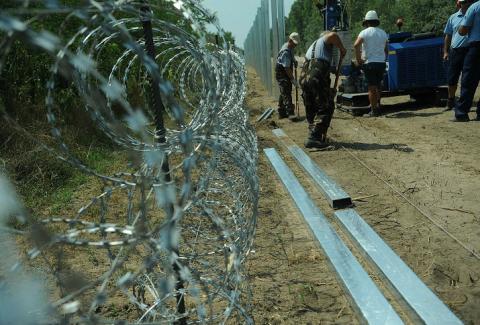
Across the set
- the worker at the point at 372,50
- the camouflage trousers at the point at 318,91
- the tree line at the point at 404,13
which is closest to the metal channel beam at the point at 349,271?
the camouflage trousers at the point at 318,91

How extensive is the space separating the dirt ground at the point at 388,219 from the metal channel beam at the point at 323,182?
10 centimetres

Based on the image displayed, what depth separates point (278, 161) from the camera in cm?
639

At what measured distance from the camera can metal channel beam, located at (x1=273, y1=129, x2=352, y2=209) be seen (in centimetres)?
454

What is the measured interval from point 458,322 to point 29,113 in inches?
260

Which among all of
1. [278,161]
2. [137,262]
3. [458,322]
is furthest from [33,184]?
[458,322]

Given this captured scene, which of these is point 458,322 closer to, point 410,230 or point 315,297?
point 315,297

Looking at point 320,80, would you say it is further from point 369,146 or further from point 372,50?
point 372,50

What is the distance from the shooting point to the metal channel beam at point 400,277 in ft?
8.74

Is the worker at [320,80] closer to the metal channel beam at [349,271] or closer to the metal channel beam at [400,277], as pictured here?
the metal channel beam at [349,271]

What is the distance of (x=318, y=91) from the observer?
6652 millimetres

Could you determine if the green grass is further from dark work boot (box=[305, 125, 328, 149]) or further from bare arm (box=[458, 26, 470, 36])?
bare arm (box=[458, 26, 470, 36])

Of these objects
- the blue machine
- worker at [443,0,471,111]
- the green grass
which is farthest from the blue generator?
the green grass

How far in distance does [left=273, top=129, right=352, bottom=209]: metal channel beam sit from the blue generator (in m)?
3.49

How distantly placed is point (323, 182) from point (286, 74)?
5254 mm
